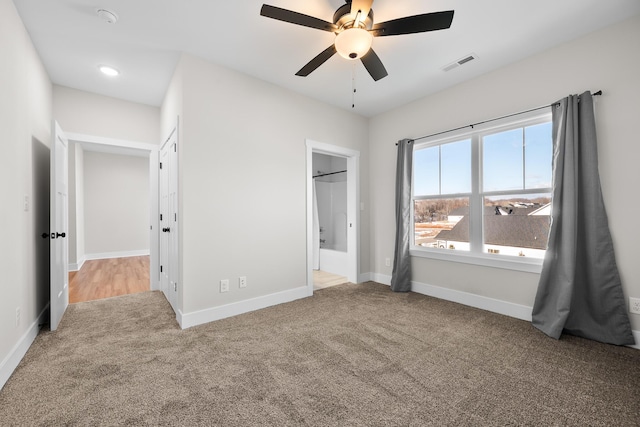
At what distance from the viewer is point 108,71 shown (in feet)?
9.81

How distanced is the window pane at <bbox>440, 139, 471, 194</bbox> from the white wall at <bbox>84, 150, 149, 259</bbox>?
6808mm

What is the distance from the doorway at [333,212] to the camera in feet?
12.3

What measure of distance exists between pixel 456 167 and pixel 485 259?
118 cm

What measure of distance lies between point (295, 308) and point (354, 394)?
62.6 inches

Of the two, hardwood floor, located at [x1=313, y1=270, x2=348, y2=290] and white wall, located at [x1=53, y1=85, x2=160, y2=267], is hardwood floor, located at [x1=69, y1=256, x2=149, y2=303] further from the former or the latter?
hardwood floor, located at [x1=313, y1=270, x2=348, y2=290]

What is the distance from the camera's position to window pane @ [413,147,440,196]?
3.73m

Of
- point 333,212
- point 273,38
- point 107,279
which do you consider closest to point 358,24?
point 273,38

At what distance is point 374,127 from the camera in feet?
14.5

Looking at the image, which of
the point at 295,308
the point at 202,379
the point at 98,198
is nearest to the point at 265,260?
the point at 295,308

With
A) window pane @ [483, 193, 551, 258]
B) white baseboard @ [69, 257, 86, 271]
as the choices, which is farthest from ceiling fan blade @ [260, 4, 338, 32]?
white baseboard @ [69, 257, 86, 271]

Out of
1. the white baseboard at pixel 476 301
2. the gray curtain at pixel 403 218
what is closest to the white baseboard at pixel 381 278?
Result: the gray curtain at pixel 403 218

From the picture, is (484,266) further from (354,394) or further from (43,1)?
(43,1)

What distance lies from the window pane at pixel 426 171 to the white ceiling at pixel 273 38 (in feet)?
2.82

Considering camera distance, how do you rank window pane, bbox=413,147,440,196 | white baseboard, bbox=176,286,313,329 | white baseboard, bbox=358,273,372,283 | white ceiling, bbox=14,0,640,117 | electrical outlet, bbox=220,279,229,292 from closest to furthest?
white ceiling, bbox=14,0,640,117 → white baseboard, bbox=176,286,313,329 → electrical outlet, bbox=220,279,229,292 → window pane, bbox=413,147,440,196 → white baseboard, bbox=358,273,372,283
